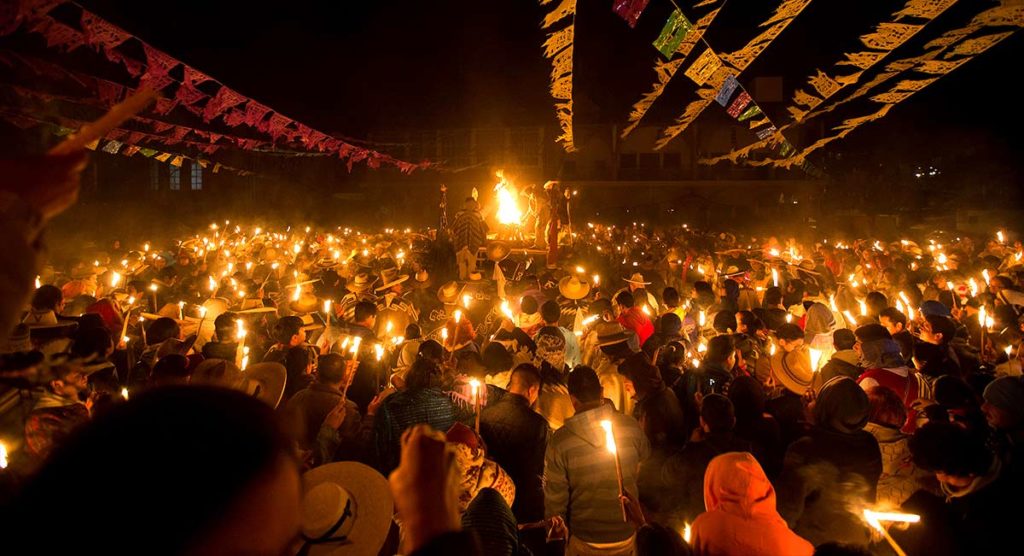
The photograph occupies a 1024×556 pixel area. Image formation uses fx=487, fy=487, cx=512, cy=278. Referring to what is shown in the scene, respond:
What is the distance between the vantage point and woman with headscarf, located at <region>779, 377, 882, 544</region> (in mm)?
3242

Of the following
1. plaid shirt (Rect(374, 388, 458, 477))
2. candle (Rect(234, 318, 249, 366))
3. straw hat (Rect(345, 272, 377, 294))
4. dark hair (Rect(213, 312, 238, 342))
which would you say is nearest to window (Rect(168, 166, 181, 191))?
straw hat (Rect(345, 272, 377, 294))

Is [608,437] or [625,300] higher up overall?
[625,300]

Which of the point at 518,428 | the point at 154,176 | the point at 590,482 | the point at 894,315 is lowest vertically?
the point at 590,482

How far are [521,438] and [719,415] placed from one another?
4.90 ft

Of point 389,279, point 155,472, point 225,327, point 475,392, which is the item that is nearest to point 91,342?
point 225,327

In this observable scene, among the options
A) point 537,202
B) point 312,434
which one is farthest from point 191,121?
point 312,434

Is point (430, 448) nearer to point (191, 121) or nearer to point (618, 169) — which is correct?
point (191, 121)

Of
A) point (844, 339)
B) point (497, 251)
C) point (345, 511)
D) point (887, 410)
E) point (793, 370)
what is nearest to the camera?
point (345, 511)

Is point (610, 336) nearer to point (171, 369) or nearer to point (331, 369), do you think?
point (331, 369)

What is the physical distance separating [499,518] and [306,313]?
6032 millimetres

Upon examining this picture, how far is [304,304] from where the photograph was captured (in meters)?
7.66

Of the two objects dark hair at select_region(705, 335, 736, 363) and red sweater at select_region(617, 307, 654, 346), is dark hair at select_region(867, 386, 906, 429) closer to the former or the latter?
dark hair at select_region(705, 335, 736, 363)

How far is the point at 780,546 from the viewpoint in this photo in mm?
2389

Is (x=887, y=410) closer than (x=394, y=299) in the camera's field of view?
Yes
